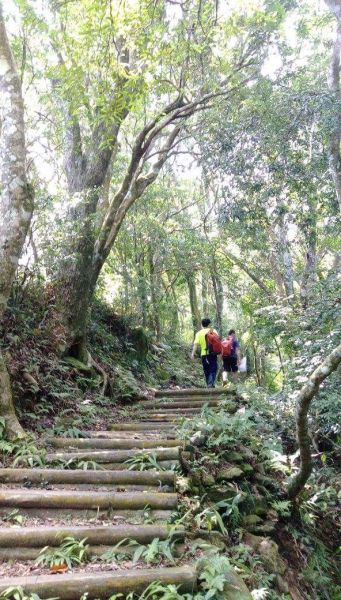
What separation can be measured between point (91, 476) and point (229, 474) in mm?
1970

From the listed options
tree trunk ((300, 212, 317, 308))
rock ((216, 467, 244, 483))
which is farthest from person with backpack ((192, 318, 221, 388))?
rock ((216, 467, 244, 483))

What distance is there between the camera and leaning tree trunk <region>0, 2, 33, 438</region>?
6492 mm

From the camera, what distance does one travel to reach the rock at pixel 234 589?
12.2 feet

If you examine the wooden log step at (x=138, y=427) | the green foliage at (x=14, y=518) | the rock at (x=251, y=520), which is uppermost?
the wooden log step at (x=138, y=427)

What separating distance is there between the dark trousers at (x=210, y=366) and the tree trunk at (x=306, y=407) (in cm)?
503

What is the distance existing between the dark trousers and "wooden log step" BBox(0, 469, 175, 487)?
6.49m

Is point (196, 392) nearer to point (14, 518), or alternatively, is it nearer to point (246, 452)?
point (246, 452)

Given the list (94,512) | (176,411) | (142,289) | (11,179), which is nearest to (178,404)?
(176,411)

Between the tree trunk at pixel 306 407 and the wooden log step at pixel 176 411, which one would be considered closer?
the tree trunk at pixel 306 407

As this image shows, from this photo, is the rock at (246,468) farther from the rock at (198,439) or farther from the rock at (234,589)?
the rock at (234,589)

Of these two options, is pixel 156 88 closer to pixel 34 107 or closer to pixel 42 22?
pixel 42 22

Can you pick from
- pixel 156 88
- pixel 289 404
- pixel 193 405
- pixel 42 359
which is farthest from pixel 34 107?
pixel 289 404

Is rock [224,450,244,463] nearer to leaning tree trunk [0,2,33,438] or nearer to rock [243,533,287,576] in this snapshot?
rock [243,533,287,576]

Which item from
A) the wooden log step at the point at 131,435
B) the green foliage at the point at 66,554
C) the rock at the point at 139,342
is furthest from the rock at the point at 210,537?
the rock at the point at 139,342
